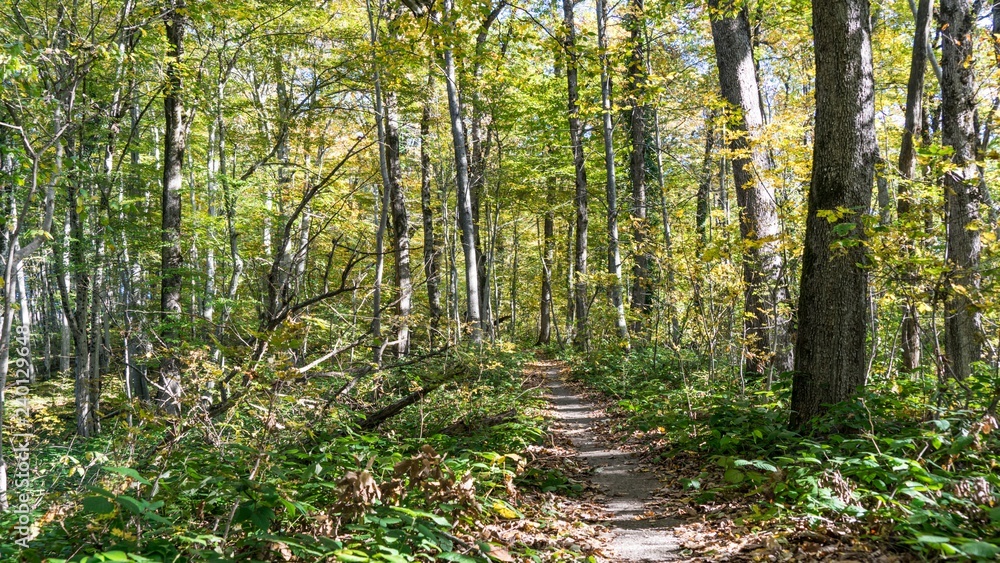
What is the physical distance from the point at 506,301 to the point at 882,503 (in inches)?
1327

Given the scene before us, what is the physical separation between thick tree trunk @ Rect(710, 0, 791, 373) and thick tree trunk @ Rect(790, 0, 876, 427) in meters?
2.15

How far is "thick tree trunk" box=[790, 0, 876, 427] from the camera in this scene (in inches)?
189

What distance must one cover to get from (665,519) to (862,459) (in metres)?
1.46

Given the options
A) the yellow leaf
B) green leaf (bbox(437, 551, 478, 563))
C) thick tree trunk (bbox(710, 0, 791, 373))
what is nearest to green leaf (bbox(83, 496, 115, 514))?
green leaf (bbox(437, 551, 478, 563))

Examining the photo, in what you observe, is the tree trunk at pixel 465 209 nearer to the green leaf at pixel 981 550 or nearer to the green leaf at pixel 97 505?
the green leaf at pixel 97 505

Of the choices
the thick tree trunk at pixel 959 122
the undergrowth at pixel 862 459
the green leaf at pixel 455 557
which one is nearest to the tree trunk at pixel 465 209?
the undergrowth at pixel 862 459

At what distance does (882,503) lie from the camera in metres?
3.17

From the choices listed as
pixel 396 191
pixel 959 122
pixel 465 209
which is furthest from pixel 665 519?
pixel 396 191

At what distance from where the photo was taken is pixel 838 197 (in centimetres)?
482

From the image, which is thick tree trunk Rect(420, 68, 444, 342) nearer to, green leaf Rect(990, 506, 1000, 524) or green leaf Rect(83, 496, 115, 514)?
green leaf Rect(83, 496, 115, 514)

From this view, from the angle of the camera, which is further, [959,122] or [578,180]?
[578,180]

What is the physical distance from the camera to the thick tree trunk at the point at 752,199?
24.1 feet

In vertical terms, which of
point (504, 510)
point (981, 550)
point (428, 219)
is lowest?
point (504, 510)

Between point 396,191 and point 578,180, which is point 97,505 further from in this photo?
point 578,180
